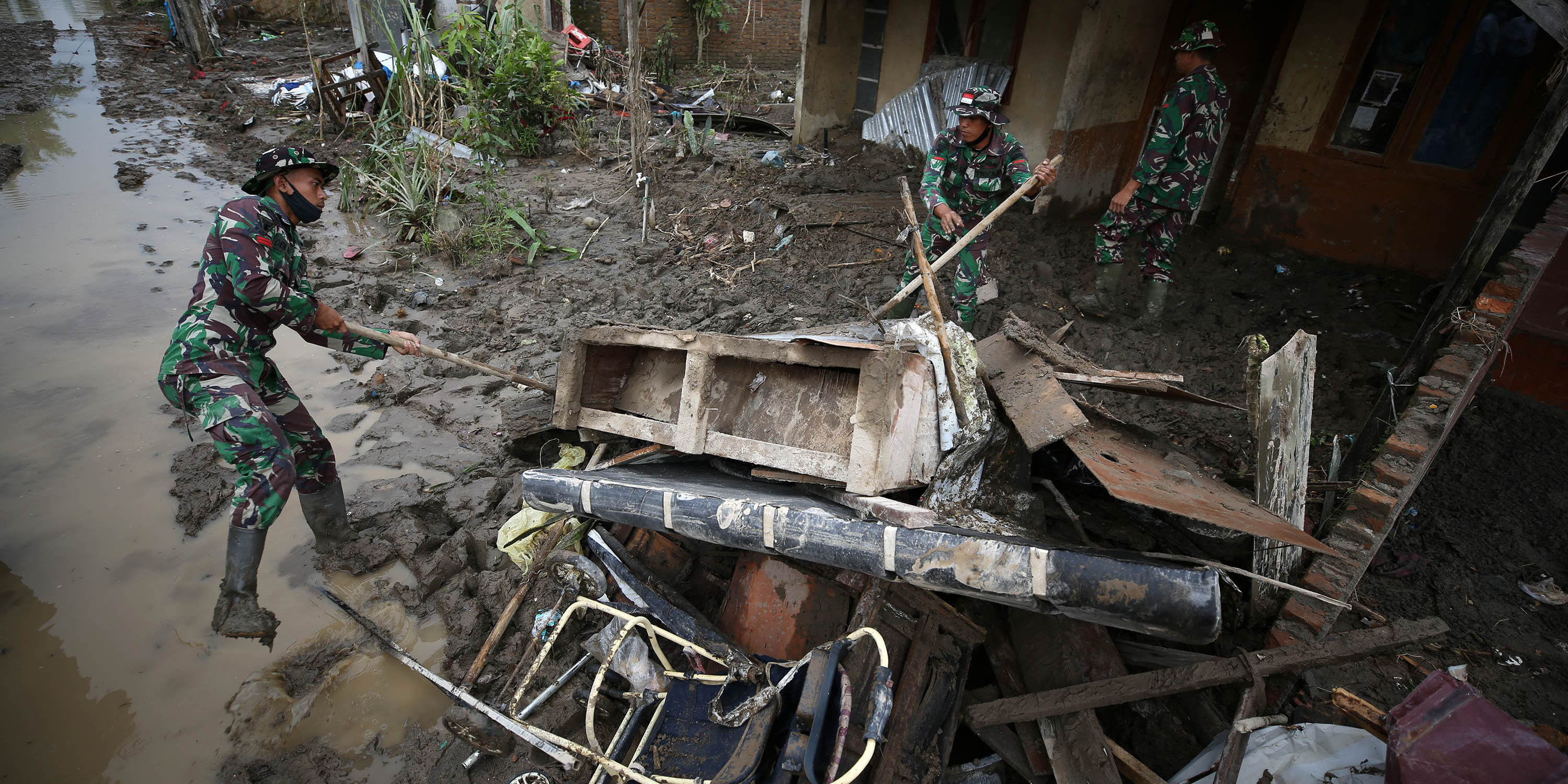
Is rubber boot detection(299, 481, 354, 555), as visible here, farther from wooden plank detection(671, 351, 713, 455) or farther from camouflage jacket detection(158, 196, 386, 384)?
wooden plank detection(671, 351, 713, 455)

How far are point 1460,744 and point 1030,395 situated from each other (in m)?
1.40

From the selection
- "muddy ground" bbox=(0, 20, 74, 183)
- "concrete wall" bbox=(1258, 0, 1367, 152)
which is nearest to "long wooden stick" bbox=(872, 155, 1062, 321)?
"concrete wall" bbox=(1258, 0, 1367, 152)

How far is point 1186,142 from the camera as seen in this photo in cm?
430

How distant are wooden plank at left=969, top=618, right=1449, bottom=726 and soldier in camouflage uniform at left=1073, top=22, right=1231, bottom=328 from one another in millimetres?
3115

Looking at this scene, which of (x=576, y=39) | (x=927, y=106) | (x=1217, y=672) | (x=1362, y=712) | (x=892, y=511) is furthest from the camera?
(x=576, y=39)

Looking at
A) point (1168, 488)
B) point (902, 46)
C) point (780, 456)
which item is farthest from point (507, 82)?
point (1168, 488)

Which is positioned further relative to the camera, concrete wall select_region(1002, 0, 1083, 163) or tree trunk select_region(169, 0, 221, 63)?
tree trunk select_region(169, 0, 221, 63)

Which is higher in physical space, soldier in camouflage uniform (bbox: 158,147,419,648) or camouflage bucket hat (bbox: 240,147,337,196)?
camouflage bucket hat (bbox: 240,147,337,196)

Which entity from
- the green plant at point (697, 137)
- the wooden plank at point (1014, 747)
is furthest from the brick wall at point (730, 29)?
the wooden plank at point (1014, 747)

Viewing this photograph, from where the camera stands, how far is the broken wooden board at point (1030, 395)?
7.33 ft

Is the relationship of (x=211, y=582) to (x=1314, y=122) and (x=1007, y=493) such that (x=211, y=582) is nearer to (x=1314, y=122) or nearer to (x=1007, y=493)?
(x=1007, y=493)

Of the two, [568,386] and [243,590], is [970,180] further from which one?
[243,590]

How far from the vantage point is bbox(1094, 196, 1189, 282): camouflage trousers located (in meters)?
4.50

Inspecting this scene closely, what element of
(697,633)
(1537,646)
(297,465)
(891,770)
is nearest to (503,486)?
(297,465)
